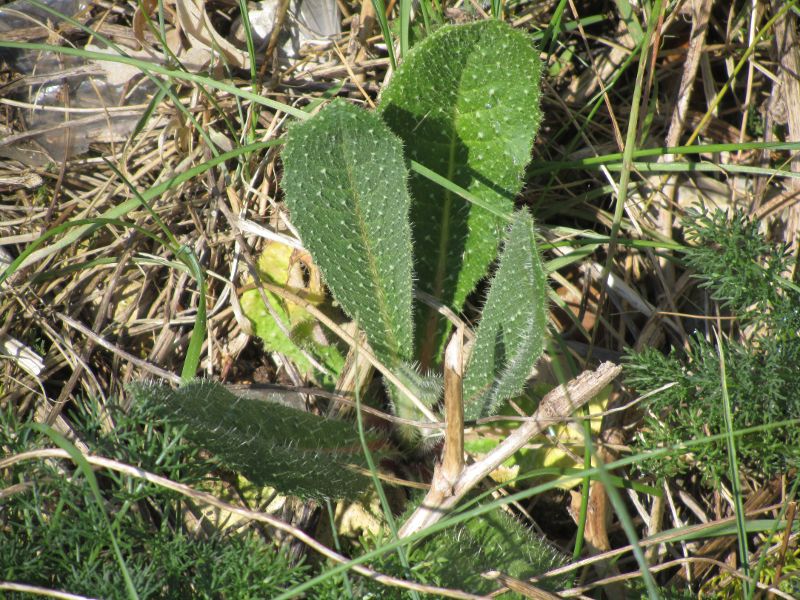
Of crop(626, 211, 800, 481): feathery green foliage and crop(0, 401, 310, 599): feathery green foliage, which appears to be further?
crop(626, 211, 800, 481): feathery green foliage

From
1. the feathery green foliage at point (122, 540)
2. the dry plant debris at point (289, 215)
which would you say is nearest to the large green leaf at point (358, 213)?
the dry plant debris at point (289, 215)

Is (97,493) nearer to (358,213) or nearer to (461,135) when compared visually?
(358,213)

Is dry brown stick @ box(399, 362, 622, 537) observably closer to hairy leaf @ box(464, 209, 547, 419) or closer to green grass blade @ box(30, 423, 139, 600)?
hairy leaf @ box(464, 209, 547, 419)

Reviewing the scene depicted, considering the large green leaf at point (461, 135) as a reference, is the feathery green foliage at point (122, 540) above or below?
below

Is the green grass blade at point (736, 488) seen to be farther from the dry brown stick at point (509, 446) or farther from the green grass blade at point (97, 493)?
the green grass blade at point (97, 493)

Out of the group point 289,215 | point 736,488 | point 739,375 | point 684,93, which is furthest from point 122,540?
point 684,93

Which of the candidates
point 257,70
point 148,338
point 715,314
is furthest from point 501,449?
point 257,70

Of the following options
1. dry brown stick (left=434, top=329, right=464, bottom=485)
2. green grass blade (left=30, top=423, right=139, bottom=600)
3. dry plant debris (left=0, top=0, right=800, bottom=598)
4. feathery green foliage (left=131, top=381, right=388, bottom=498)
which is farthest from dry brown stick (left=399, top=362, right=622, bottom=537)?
green grass blade (left=30, top=423, right=139, bottom=600)
